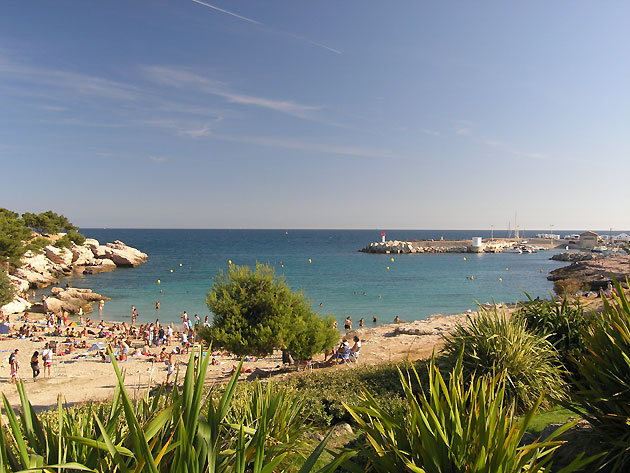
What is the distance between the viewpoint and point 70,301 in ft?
121

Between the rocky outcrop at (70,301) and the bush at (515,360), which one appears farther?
the rocky outcrop at (70,301)

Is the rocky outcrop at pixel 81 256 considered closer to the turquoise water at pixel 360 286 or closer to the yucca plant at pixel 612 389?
the turquoise water at pixel 360 286

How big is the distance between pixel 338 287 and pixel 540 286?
25910 mm

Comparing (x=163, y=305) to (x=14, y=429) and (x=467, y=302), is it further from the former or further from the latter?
(x=14, y=429)

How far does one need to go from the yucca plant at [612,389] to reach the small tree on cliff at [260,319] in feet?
35.1

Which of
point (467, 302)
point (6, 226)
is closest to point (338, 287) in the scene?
point (467, 302)

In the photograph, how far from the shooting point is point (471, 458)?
3.26 m

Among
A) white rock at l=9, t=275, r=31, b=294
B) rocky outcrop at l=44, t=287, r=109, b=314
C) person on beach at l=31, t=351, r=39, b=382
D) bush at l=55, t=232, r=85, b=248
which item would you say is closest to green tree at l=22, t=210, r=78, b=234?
bush at l=55, t=232, r=85, b=248

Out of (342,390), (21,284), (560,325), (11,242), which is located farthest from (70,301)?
(560,325)

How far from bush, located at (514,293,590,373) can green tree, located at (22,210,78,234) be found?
80.8 meters

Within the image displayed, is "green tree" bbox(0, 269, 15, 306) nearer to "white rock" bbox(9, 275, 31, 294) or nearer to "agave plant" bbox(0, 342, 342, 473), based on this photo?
"white rock" bbox(9, 275, 31, 294)

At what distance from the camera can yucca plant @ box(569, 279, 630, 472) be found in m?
4.11

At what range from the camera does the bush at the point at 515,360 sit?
7320mm

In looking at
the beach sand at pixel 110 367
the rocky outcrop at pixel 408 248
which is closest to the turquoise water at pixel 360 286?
the beach sand at pixel 110 367
